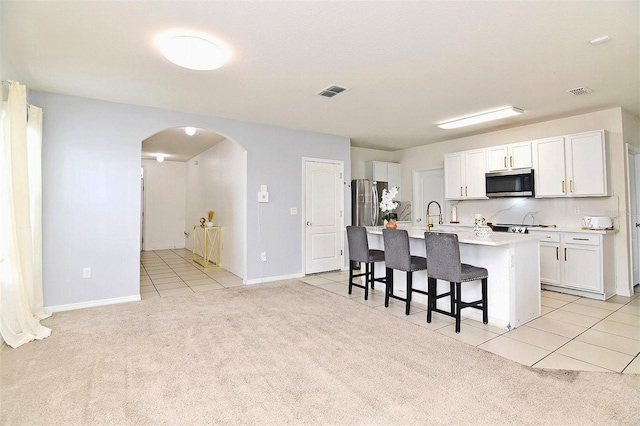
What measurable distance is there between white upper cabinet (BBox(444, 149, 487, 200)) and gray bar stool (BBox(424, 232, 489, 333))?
2.89 m

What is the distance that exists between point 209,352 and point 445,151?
5.86m

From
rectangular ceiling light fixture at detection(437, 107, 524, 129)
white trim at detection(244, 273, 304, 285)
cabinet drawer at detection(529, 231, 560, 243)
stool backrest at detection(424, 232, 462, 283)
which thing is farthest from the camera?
white trim at detection(244, 273, 304, 285)

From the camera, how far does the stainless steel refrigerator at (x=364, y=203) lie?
6556 mm

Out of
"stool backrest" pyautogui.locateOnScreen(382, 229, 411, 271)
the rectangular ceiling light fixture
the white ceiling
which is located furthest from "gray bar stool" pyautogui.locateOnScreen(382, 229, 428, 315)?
the rectangular ceiling light fixture

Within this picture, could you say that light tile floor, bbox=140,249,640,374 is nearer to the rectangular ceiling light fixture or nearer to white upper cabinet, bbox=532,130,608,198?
white upper cabinet, bbox=532,130,608,198

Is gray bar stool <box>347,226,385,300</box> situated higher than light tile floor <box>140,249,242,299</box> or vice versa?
gray bar stool <box>347,226,385,300</box>

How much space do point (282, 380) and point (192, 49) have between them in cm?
267

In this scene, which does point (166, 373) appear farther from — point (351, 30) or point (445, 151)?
point (445, 151)

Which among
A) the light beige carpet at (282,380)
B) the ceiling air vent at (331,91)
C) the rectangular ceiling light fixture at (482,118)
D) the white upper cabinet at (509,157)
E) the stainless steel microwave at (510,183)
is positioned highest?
the ceiling air vent at (331,91)

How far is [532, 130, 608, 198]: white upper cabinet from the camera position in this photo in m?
4.38

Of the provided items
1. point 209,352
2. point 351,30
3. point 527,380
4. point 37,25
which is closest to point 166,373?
point 209,352

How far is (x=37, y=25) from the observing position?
7.99 feet

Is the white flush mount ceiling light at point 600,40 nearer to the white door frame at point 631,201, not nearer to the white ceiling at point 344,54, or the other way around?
the white ceiling at point 344,54

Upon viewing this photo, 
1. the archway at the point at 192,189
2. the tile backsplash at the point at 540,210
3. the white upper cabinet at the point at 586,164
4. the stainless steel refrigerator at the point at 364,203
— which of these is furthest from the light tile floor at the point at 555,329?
the stainless steel refrigerator at the point at 364,203
